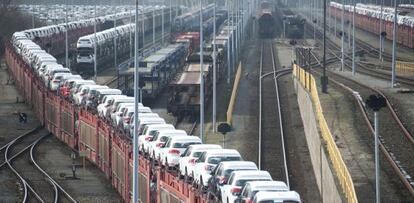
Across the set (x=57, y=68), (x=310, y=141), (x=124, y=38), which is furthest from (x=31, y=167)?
(x=124, y=38)

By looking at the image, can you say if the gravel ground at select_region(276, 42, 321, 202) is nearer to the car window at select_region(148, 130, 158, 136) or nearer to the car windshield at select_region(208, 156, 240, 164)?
the car window at select_region(148, 130, 158, 136)

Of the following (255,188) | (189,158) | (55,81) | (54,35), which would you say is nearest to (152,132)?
(189,158)

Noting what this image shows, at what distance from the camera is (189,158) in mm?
36969

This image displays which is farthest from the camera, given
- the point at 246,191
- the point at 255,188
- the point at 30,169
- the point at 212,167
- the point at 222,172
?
the point at 30,169

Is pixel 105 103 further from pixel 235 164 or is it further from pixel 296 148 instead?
pixel 235 164

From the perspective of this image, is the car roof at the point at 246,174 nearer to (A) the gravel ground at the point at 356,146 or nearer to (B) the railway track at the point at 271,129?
(A) the gravel ground at the point at 356,146

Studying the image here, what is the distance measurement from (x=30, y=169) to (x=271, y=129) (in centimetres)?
1243

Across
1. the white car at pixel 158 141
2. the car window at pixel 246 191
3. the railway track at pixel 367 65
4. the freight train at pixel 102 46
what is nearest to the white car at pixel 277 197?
the car window at pixel 246 191

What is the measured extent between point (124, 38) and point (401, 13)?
29.2m

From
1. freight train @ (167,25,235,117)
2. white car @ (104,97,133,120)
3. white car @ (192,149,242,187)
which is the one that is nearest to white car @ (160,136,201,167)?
white car @ (192,149,242,187)

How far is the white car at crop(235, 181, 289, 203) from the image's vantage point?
28156 millimetres

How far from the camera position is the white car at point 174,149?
3991 centimetres

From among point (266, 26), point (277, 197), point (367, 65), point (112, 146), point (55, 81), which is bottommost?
point (266, 26)

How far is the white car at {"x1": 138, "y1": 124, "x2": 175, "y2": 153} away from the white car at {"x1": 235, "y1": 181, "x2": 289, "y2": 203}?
14.8 m
